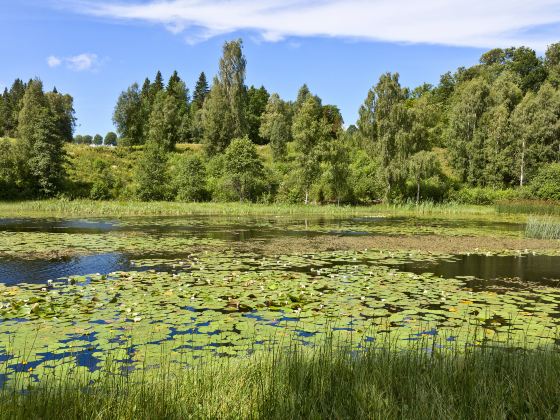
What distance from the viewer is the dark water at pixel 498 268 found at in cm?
1352

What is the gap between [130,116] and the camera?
8325 cm

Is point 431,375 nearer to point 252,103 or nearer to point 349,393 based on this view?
point 349,393

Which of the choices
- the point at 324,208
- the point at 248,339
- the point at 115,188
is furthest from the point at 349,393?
the point at 115,188

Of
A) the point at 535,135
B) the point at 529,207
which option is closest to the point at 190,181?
the point at 529,207

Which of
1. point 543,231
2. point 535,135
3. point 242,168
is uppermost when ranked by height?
point 535,135

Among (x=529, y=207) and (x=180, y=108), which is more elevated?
(x=180, y=108)

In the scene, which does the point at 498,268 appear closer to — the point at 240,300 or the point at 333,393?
the point at 240,300

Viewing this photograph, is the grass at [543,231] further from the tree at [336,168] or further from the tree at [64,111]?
the tree at [64,111]

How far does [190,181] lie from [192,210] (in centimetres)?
1186

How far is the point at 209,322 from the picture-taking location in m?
8.53

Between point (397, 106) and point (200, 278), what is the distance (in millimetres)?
47132

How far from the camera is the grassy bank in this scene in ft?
131

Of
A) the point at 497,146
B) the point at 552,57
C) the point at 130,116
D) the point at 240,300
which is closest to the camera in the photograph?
the point at 240,300

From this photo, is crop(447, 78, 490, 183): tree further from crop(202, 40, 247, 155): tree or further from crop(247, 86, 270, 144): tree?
crop(247, 86, 270, 144): tree
